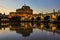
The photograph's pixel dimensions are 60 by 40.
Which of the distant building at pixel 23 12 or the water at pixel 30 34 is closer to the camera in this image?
the water at pixel 30 34

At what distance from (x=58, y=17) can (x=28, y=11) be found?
226ft

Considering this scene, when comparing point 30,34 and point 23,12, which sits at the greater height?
point 23,12

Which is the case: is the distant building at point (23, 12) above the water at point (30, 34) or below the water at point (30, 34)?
above

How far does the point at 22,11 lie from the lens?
463 ft

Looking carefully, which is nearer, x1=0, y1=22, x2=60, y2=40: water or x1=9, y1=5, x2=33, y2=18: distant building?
x1=0, y1=22, x2=60, y2=40: water

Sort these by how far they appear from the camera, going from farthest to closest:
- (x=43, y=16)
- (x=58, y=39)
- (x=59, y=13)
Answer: (x=43, y=16), (x=59, y=13), (x=58, y=39)

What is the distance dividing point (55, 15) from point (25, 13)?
6631cm

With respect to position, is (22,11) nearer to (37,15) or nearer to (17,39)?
(37,15)

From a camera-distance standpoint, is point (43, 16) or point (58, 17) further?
point (43, 16)

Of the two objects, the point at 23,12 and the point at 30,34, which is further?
the point at 23,12

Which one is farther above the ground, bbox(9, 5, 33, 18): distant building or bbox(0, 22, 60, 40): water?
bbox(9, 5, 33, 18): distant building

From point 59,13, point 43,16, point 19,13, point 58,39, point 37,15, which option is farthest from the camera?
point 19,13

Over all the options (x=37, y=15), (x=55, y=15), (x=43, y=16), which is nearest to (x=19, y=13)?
(x=37, y=15)

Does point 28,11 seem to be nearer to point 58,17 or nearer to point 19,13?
point 19,13
